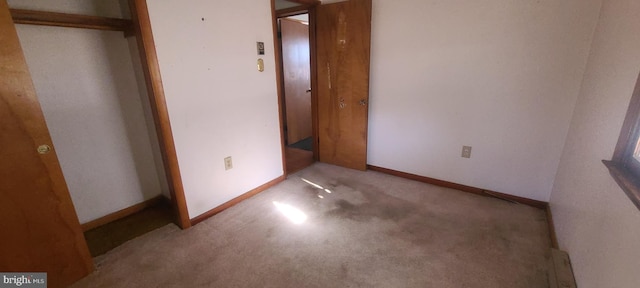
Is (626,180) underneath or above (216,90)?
underneath

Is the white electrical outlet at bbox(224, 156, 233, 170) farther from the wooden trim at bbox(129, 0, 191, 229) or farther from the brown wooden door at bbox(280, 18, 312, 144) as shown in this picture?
the brown wooden door at bbox(280, 18, 312, 144)

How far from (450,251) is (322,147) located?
6.31ft

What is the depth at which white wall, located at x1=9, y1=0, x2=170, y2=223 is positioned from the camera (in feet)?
5.68

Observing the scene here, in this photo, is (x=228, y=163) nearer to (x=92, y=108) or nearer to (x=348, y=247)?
(x=92, y=108)

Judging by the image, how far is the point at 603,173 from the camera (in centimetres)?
125

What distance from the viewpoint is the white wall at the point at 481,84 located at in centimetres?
195

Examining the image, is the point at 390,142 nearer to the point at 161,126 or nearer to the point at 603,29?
the point at 603,29

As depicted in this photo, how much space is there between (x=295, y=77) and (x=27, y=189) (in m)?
3.14

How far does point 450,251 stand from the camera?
1.75 metres

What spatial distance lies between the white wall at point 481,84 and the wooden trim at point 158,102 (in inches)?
76.7

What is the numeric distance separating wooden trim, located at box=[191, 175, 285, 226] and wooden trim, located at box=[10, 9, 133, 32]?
1.46 meters

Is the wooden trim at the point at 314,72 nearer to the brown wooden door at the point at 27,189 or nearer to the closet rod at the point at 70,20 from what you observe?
the closet rod at the point at 70,20

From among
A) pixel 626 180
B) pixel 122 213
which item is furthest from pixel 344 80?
pixel 122 213

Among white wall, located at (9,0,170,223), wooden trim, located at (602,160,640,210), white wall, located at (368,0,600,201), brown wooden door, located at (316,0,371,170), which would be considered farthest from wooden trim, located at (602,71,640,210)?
white wall, located at (9,0,170,223)
